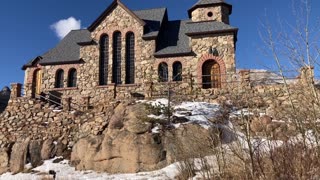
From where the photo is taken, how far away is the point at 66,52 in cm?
2828

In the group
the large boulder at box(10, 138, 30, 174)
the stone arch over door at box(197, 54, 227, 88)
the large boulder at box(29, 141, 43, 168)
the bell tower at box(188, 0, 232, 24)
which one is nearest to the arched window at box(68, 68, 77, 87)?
the large boulder at box(10, 138, 30, 174)

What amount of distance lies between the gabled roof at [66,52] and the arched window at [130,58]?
3.01 meters

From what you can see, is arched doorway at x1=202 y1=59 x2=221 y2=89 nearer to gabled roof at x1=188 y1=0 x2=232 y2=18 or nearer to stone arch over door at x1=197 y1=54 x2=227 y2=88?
stone arch over door at x1=197 y1=54 x2=227 y2=88

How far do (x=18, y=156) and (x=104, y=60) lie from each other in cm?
1037

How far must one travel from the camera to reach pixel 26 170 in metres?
18.2

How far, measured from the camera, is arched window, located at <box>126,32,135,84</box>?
26406 mm

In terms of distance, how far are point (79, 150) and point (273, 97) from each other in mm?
10115

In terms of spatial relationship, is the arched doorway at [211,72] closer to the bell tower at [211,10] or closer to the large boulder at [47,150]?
the bell tower at [211,10]

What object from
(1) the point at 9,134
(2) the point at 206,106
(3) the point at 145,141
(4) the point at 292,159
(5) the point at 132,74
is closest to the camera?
(4) the point at 292,159

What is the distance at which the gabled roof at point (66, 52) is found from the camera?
89.1 ft

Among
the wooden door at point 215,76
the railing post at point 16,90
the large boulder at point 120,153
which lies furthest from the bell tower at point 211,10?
the large boulder at point 120,153

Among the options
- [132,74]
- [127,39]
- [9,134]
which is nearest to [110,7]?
[127,39]

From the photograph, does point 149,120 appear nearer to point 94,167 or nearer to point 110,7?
point 94,167

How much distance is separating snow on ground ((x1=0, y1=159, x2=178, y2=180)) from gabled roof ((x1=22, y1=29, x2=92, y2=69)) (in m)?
10.7
